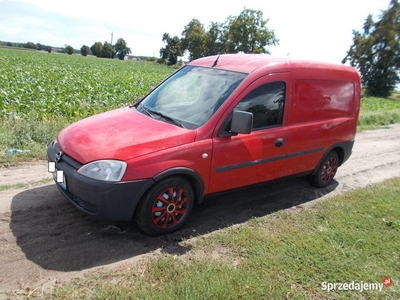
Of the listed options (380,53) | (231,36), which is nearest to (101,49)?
(231,36)

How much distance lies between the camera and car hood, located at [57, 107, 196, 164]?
11.5 feet

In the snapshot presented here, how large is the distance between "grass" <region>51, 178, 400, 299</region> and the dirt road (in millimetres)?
223

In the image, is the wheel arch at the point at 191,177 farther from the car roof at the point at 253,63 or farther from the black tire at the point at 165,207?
the car roof at the point at 253,63

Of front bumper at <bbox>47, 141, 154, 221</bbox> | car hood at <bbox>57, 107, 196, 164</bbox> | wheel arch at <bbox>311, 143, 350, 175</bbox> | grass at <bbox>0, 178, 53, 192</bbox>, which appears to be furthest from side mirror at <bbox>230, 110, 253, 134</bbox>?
grass at <bbox>0, 178, 53, 192</bbox>

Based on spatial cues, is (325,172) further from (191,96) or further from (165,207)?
(165,207)

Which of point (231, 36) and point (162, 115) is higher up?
point (231, 36)

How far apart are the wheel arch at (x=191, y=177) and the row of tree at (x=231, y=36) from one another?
55.2 meters

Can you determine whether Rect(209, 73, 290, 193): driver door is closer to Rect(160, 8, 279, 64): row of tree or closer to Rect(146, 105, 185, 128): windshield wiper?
Rect(146, 105, 185, 128): windshield wiper

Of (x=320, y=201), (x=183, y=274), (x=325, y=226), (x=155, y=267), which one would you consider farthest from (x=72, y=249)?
(x=320, y=201)

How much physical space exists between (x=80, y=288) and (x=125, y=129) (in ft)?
5.85

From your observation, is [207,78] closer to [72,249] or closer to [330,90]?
[330,90]

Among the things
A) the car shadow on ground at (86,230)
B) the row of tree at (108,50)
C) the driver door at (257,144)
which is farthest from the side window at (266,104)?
the row of tree at (108,50)

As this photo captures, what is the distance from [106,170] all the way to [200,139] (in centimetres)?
110

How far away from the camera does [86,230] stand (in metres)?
3.80
